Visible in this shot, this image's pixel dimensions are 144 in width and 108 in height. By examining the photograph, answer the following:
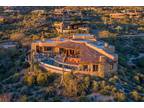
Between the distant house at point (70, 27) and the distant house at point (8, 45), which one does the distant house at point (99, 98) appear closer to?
the distant house at point (8, 45)

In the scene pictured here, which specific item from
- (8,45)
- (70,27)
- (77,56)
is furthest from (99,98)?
(70,27)

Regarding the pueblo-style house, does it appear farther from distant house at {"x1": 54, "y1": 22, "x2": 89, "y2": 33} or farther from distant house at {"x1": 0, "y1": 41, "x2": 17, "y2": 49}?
distant house at {"x1": 54, "y1": 22, "x2": 89, "y2": 33}

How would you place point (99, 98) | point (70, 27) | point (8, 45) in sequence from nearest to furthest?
point (99, 98)
point (8, 45)
point (70, 27)

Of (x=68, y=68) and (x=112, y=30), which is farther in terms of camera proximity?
(x=112, y=30)

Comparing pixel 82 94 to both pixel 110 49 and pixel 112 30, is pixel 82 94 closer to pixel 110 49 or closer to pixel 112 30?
pixel 110 49

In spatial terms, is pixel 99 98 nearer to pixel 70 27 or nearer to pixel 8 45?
pixel 8 45

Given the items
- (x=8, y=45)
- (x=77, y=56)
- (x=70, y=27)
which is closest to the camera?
(x=77, y=56)

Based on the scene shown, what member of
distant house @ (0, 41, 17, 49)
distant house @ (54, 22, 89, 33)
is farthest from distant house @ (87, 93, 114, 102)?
distant house @ (54, 22, 89, 33)

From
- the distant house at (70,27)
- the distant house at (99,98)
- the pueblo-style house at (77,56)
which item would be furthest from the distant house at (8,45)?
the distant house at (99,98)
